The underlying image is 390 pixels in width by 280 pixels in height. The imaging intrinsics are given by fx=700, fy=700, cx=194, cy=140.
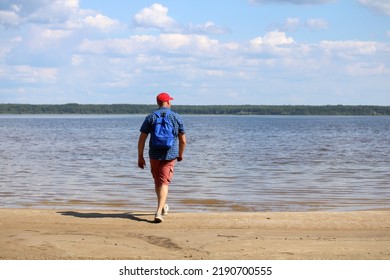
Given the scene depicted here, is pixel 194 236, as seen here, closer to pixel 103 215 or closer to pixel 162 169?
pixel 162 169

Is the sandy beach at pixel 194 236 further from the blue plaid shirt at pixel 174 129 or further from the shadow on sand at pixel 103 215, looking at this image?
the blue plaid shirt at pixel 174 129

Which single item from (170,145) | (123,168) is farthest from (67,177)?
(170,145)

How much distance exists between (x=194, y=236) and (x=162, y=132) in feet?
5.50

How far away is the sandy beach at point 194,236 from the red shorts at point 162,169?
23.2 inches

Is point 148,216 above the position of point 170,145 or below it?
below

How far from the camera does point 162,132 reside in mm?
9805

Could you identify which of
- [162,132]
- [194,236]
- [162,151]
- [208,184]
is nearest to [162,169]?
[162,151]

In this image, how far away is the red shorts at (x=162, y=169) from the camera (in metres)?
10.0

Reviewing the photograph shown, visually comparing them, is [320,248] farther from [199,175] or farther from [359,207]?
[199,175]

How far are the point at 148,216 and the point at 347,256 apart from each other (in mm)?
3772

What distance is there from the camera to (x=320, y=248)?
8125mm

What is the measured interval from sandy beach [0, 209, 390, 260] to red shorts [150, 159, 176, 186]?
59 cm

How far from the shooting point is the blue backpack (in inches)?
386

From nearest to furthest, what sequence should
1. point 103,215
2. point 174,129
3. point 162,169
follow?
1. point 174,129
2. point 162,169
3. point 103,215
